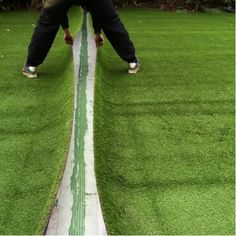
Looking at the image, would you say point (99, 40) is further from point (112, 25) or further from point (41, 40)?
point (41, 40)

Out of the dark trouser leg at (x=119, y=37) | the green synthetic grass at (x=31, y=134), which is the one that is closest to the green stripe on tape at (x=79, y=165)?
the green synthetic grass at (x=31, y=134)

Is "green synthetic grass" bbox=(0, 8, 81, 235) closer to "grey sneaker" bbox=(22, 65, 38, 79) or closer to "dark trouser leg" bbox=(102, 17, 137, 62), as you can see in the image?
"grey sneaker" bbox=(22, 65, 38, 79)

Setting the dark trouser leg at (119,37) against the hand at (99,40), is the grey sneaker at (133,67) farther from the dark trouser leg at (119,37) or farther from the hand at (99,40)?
the hand at (99,40)

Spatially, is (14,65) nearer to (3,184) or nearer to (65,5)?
(65,5)

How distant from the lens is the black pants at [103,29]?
357 cm

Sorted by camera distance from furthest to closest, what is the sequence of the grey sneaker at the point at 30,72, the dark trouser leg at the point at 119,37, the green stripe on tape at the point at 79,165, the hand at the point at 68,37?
the hand at the point at 68,37 < the grey sneaker at the point at 30,72 < the dark trouser leg at the point at 119,37 < the green stripe on tape at the point at 79,165

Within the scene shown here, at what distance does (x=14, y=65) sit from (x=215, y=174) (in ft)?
7.51

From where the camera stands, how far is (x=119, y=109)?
3.22 meters

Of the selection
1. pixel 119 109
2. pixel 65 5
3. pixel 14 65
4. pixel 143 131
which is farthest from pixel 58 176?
pixel 14 65

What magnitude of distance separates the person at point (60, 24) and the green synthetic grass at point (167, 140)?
0.27 m

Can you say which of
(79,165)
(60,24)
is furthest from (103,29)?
(79,165)

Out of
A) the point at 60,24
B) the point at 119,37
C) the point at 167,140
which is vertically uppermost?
the point at 60,24

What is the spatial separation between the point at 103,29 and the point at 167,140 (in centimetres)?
128

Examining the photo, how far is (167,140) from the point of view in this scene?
2.78 meters
